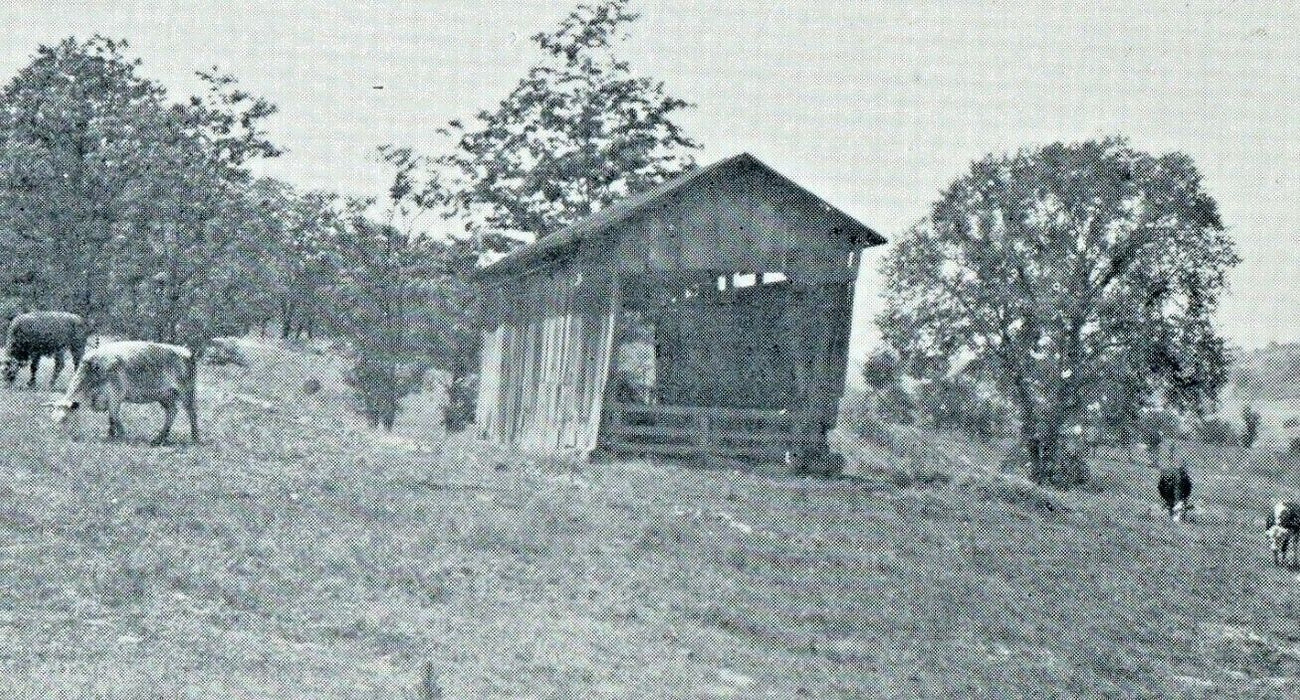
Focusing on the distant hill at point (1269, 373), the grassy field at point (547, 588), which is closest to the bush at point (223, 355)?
the grassy field at point (547, 588)

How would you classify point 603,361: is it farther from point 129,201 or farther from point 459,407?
point 129,201

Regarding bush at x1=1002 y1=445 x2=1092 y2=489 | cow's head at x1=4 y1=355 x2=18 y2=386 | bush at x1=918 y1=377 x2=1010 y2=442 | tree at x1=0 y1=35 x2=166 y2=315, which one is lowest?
bush at x1=1002 y1=445 x2=1092 y2=489

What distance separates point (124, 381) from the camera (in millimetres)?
16547

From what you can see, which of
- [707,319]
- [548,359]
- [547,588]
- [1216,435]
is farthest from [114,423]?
[1216,435]

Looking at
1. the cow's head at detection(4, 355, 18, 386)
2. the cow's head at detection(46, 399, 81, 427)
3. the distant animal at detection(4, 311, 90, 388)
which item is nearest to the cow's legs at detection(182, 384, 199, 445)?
the cow's head at detection(46, 399, 81, 427)

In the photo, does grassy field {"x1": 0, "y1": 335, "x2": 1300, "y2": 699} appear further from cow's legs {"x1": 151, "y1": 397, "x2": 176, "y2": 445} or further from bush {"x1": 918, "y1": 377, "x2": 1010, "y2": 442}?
bush {"x1": 918, "y1": 377, "x2": 1010, "y2": 442}

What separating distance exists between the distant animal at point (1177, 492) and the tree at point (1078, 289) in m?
9.05

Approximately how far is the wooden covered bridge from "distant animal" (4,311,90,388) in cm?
864

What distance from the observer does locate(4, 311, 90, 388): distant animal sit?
23875 millimetres

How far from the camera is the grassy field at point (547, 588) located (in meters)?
8.00

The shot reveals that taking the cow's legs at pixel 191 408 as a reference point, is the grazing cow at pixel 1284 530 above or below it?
below

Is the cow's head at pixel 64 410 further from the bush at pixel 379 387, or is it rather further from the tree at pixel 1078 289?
the tree at pixel 1078 289

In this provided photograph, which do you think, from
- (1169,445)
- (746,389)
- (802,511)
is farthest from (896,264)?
(1169,445)

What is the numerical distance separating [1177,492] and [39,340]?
2432 cm
